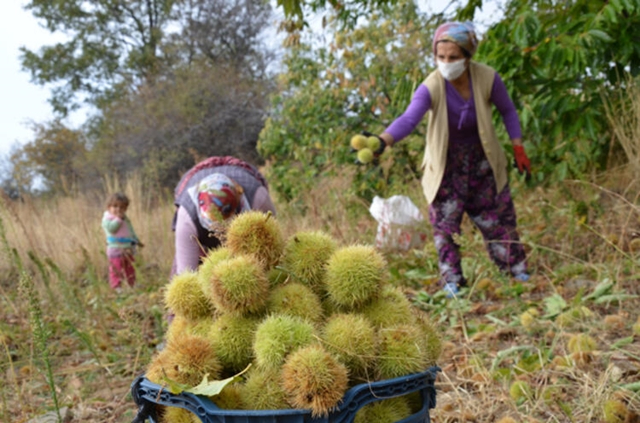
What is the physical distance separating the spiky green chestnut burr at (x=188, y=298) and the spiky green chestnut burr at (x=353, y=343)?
0.29 meters

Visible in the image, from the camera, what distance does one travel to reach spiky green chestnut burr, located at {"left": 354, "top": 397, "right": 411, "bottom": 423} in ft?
3.66

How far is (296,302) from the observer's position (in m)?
1.17

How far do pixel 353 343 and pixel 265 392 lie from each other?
0.18m

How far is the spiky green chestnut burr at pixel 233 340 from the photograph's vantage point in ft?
3.81

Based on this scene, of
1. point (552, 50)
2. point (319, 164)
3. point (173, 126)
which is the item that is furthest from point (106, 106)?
point (552, 50)

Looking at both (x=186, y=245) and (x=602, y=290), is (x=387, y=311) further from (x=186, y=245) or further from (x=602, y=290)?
(x=602, y=290)

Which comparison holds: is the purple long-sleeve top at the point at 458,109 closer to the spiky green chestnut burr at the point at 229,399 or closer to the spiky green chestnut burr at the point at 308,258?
the spiky green chestnut burr at the point at 308,258

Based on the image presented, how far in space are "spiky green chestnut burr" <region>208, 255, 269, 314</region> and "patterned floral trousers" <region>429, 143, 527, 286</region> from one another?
8.69ft

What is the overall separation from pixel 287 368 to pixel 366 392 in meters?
0.15

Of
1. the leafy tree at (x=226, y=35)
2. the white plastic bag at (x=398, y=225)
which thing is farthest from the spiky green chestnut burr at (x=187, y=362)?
the leafy tree at (x=226, y=35)

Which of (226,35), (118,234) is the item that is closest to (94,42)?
(226,35)

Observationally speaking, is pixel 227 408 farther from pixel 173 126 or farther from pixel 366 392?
pixel 173 126

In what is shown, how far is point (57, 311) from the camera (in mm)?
4152

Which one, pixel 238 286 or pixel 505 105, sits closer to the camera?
pixel 238 286
